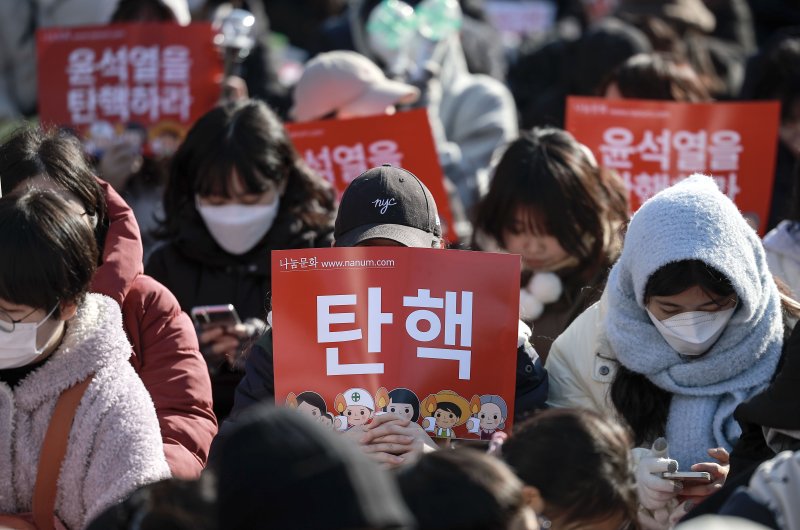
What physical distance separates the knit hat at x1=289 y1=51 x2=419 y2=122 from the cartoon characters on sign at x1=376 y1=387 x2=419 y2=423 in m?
2.94

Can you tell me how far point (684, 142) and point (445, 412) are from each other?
2.79 m

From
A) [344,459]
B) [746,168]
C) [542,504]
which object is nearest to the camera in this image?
[344,459]

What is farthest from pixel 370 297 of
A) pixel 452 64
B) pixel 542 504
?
pixel 452 64

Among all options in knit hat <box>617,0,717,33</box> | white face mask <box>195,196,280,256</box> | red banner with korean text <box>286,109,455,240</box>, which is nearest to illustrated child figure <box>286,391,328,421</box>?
white face mask <box>195,196,280,256</box>

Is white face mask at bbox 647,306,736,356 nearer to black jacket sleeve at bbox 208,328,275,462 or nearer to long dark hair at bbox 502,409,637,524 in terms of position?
long dark hair at bbox 502,409,637,524

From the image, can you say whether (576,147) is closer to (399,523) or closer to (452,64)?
(452,64)

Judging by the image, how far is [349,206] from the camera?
4.14 meters

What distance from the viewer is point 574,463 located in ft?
10.4

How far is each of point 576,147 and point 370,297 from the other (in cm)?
175

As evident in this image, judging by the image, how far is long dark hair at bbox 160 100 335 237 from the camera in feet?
17.2

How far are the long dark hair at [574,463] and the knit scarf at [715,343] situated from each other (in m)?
0.74

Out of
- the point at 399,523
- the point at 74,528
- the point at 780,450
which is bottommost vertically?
the point at 74,528

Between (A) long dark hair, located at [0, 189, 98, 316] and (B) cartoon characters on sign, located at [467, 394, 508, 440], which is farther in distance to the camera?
(B) cartoon characters on sign, located at [467, 394, 508, 440]

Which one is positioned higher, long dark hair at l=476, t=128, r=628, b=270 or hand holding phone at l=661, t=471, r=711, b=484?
long dark hair at l=476, t=128, r=628, b=270
